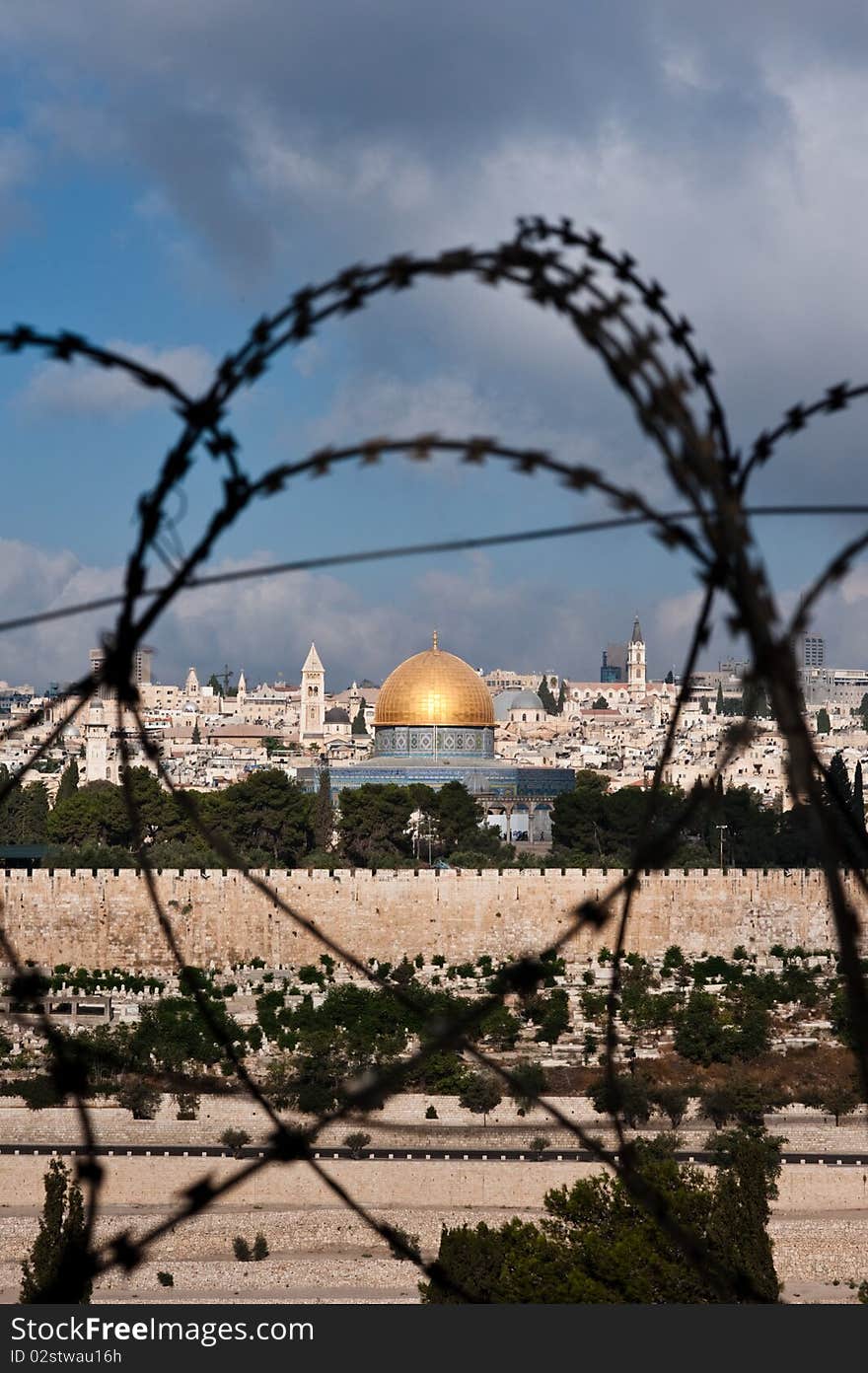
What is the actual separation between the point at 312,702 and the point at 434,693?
4370 centimetres

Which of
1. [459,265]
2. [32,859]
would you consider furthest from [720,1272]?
[32,859]

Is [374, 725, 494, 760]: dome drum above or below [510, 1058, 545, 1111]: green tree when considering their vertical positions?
above

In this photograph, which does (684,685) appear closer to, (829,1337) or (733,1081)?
(829,1337)

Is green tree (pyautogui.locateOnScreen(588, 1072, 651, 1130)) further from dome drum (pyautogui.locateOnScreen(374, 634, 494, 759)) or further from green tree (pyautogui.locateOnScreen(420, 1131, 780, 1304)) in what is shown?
dome drum (pyautogui.locateOnScreen(374, 634, 494, 759))

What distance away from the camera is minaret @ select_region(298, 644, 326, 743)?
8925cm

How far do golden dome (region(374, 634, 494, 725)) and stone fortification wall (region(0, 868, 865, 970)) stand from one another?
2274 cm

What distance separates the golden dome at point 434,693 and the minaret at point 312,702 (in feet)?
128

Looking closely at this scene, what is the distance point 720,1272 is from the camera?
11648mm

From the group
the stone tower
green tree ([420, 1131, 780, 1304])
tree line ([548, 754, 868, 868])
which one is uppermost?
the stone tower

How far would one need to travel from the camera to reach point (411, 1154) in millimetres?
16609

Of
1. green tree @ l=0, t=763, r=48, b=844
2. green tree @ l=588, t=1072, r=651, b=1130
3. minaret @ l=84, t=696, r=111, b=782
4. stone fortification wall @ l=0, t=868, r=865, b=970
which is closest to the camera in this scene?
green tree @ l=588, t=1072, r=651, b=1130

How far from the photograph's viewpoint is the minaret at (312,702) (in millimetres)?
A: 89250

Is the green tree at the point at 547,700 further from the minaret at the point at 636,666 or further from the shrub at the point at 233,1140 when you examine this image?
the shrub at the point at 233,1140

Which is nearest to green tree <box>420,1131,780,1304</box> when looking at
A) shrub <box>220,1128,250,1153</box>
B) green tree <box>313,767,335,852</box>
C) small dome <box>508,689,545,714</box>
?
shrub <box>220,1128,250,1153</box>
